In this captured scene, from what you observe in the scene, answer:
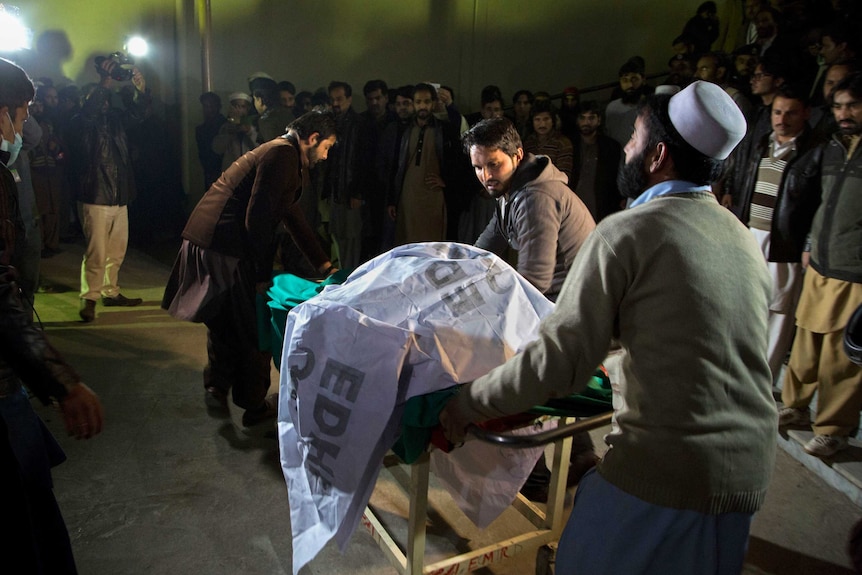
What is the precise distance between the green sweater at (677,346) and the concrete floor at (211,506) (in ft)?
4.38

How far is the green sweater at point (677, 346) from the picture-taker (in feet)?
4.18

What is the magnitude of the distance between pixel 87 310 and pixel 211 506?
294cm

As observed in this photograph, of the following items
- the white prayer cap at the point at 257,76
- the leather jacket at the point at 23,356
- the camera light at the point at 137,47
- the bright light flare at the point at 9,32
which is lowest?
the leather jacket at the point at 23,356

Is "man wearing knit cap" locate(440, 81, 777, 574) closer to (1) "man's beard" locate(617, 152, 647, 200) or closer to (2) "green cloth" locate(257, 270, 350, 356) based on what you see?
(1) "man's beard" locate(617, 152, 647, 200)

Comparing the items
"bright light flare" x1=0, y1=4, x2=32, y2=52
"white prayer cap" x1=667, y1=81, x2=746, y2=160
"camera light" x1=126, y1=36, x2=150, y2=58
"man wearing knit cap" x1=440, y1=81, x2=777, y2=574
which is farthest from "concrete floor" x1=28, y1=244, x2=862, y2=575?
"camera light" x1=126, y1=36, x2=150, y2=58

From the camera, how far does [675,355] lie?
1.28 meters

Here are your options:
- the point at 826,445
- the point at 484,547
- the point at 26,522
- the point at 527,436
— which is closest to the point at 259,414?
the point at 484,547

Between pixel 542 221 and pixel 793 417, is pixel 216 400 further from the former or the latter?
pixel 793 417

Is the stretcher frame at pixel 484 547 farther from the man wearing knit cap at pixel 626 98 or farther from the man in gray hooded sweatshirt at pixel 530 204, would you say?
the man wearing knit cap at pixel 626 98

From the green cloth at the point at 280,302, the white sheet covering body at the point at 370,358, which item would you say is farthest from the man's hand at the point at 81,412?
the green cloth at the point at 280,302

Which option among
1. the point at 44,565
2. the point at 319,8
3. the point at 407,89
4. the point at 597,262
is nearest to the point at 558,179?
the point at 597,262

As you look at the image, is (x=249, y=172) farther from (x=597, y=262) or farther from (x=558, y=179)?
(x=597, y=262)

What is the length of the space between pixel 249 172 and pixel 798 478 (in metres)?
3.11

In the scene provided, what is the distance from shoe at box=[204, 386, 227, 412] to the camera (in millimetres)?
3611
